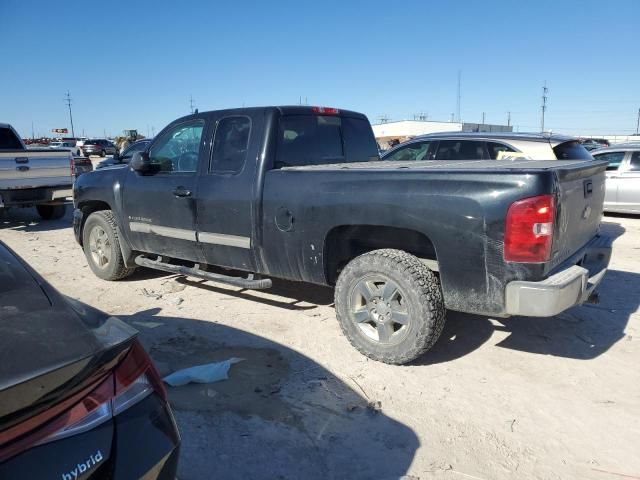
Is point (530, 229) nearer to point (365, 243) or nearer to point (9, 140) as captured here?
point (365, 243)

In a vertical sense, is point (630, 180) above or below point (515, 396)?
above

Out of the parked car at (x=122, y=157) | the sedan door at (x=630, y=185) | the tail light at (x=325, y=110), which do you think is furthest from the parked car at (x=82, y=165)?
the sedan door at (x=630, y=185)

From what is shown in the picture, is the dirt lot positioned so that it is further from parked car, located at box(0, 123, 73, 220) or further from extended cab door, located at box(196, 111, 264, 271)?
parked car, located at box(0, 123, 73, 220)

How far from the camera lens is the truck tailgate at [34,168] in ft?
31.3

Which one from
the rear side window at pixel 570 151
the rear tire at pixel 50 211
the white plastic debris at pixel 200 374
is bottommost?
the white plastic debris at pixel 200 374

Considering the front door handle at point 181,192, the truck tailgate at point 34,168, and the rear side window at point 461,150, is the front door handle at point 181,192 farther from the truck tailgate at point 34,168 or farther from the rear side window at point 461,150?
the truck tailgate at point 34,168

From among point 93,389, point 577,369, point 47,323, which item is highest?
point 47,323

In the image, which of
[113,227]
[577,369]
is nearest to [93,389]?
[577,369]

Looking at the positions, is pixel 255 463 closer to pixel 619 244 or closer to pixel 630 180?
pixel 619 244

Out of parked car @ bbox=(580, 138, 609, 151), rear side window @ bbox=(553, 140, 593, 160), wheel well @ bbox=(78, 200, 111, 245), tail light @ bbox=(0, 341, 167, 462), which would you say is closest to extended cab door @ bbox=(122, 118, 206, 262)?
wheel well @ bbox=(78, 200, 111, 245)

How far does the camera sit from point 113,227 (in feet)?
19.7

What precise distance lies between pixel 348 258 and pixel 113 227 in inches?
123

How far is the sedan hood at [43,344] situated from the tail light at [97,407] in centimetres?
3

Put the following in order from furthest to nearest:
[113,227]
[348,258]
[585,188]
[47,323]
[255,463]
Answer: [113,227] → [348,258] → [585,188] → [255,463] → [47,323]
